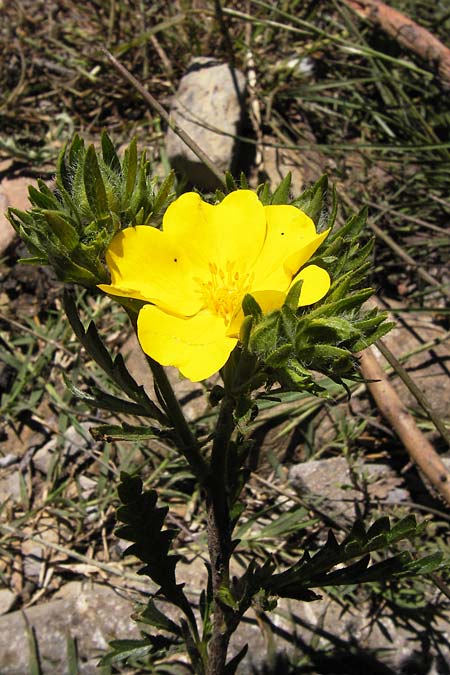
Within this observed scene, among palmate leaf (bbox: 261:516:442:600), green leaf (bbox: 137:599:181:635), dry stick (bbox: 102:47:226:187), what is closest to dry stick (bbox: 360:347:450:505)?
palmate leaf (bbox: 261:516:442:600)

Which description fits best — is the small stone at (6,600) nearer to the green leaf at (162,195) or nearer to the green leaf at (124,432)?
the green leaf at (124,432)

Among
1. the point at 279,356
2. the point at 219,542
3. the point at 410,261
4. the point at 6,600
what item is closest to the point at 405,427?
the point at 410,261

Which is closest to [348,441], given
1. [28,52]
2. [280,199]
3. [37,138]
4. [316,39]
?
[280,199]

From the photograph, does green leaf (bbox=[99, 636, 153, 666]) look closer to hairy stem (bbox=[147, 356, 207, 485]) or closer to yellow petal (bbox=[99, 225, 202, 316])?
hairy stem (bbox=[147, 356, 207, 485])

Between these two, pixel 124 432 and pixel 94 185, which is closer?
pixel 94 185

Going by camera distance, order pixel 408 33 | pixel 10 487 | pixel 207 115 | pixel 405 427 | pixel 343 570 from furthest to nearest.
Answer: pixel 408 33 → pixel 207 115 → pixel 10 487 → pixel 405 427 → pixel 343 570

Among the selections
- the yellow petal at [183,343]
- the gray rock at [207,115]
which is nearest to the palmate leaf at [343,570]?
the yellow petal at [183,343]

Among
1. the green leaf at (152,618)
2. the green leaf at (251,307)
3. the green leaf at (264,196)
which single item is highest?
the green leaf at (264,196)

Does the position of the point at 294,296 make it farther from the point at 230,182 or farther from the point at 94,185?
the point at 94,185
